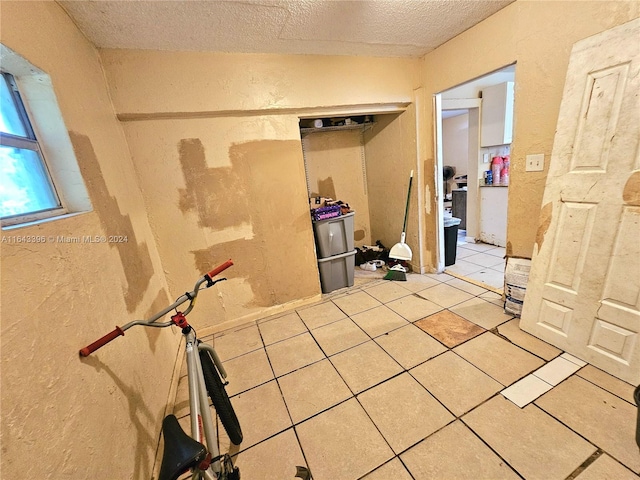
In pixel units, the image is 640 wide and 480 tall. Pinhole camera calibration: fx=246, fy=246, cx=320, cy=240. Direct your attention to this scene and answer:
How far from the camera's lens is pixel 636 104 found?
1.25 metres

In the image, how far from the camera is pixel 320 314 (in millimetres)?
2416

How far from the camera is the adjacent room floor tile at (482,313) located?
201cm

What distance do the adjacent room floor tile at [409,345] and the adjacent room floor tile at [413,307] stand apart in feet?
0.59

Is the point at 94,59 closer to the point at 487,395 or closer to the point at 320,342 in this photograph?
the point at 320,342

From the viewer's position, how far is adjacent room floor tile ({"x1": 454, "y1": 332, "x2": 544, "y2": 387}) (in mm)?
1523

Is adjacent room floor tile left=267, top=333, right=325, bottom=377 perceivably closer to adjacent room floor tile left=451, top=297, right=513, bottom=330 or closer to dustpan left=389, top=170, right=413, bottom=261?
adjacent room floor tile left=451, top=297, right=513, bottom=330

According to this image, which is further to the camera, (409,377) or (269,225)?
(269,225)

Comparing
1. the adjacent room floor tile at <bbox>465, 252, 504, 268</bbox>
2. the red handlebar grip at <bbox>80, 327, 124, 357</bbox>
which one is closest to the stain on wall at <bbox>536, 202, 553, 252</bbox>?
the adjacent room floor tile at <bbox>465, 252, 504, 268</bbox>

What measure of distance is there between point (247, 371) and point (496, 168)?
392 cm

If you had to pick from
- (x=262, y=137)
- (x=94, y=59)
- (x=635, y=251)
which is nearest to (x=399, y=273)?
(x=635, y=251)

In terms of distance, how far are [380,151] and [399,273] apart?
5.21 ft

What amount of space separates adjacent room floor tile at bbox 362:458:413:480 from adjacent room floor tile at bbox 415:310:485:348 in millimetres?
927

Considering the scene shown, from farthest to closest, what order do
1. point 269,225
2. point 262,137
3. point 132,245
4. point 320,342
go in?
point 269,225 < point 262,137 < point 320,342 < point 132,245

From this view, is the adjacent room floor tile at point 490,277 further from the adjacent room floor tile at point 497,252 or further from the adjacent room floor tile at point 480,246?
the adjacent room floor tile at point 480,246
